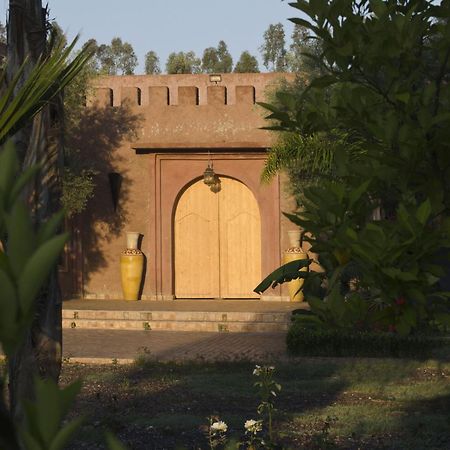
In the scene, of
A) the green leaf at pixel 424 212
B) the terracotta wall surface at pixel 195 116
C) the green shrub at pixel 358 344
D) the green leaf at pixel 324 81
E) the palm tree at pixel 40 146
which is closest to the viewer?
the green leaf at pixel 424 212

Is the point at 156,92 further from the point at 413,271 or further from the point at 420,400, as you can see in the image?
the point at 413,271

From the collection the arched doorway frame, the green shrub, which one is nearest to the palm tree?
the green shrub

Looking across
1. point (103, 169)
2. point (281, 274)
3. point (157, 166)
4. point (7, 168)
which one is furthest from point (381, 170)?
point (103, 169)

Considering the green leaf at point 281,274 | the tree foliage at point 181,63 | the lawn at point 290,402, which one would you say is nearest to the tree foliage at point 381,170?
the green leaf at point 281,274

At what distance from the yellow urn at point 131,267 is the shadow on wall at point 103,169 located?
24.6 inches

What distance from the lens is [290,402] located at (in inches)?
304

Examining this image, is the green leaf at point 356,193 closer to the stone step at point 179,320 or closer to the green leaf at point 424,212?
the green leaf at point 424,212

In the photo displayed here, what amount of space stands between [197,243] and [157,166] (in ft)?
6.30

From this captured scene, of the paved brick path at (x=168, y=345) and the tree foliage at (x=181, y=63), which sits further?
the tree foliage at (x=181, y=63)

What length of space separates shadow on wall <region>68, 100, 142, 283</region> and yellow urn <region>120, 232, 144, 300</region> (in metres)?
0.62

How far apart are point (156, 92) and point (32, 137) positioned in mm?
14001

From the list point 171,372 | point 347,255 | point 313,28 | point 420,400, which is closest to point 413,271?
point 347,255

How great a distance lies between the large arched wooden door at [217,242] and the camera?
18969mm

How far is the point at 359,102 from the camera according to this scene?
2365mm
